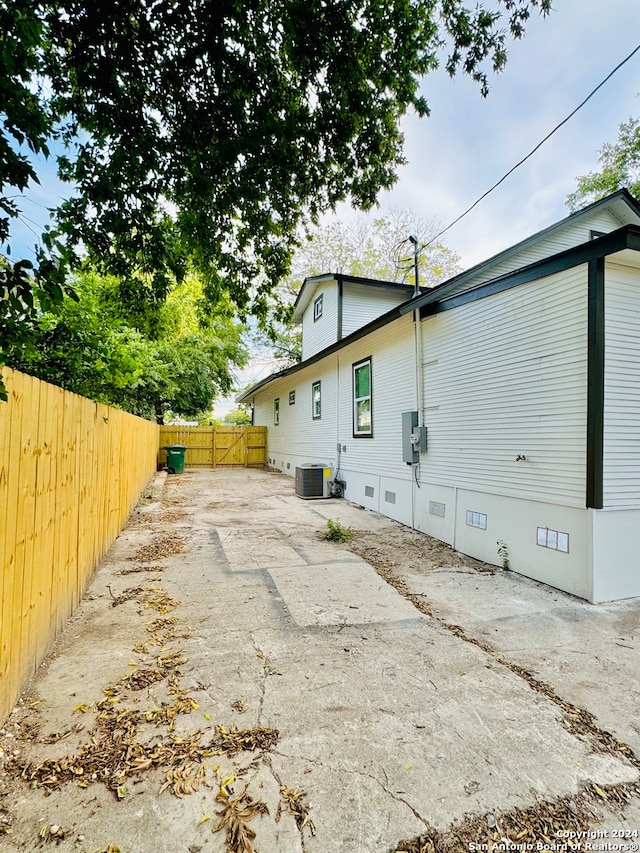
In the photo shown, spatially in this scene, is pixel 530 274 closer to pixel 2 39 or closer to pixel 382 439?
pixel 382 439

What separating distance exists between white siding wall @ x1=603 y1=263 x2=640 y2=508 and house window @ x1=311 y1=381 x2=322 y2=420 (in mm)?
7971

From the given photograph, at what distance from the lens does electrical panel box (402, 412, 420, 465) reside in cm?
632

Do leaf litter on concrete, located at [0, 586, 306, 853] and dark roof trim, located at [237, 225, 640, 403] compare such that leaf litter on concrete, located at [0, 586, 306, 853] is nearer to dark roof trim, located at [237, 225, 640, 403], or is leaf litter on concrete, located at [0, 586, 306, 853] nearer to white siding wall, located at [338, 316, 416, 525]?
dark roof trim, located at [237, 225, 640, 403]

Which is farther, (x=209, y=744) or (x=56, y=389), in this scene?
(x=56, y=389)

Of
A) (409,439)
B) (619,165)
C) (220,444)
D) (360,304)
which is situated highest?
(619,165)

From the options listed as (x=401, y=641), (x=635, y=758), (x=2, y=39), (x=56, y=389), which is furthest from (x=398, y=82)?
(x=635, y=758)

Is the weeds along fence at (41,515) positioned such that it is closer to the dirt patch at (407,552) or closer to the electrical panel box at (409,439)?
the dirt patch at (407,552)

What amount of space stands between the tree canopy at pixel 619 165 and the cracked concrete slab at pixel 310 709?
1674 centimetres

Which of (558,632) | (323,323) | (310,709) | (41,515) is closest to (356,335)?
(323,323)

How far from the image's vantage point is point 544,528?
164 inches

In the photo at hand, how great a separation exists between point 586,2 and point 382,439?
19.9ft

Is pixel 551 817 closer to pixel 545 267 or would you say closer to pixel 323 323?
pixel 545 267

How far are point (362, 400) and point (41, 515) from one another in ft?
22.3

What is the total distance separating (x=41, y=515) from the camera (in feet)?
7.89
